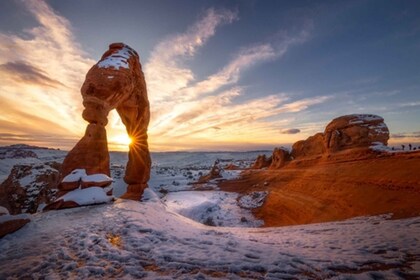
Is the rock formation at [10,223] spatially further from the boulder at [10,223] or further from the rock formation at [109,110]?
the rock formation at [109,110]

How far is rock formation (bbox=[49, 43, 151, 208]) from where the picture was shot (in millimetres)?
12316

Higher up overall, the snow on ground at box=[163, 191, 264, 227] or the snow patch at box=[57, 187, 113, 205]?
the snow patch at box=[57, 187, 113, 205]

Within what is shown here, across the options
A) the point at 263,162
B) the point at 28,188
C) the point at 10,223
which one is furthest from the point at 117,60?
the point at 263,162

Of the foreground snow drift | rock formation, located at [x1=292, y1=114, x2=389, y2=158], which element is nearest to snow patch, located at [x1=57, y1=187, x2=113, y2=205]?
the foreground snow drift

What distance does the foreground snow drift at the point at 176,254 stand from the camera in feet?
12.8

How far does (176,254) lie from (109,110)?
12350 mm

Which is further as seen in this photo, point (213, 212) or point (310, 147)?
point (310, 147)

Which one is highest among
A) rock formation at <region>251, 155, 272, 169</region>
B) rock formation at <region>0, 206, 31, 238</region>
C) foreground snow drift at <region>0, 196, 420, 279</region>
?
rock formation at <region>0, 206, 31, 238</region>

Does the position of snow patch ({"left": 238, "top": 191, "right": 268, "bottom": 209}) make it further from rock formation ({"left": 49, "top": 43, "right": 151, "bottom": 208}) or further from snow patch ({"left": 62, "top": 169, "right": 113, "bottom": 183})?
snow patch ({"left": 62, "top": 169, "right": 113, "bottom": 183})

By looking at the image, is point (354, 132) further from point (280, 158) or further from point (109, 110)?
point (109, 110)

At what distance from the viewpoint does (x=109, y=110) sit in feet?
47.0

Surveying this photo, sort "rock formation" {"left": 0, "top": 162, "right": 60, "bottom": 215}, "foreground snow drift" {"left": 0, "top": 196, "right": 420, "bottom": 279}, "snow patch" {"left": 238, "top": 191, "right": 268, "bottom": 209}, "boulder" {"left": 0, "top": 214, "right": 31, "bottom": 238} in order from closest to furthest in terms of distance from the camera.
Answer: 1. "foreground snow drift" {"left": 0, "top": 196, "right": 420, "bottom": 279}
2. "boulder" {"left": 0, "top": 214, "right": 31, "bottom": 238}
3. "rock formation" {"left": 0, "top": 162, "right": 60, "bottom": 215}
4. "snow patch" {"left": 238, "top": 191, "right": 268, "bottom": 209}

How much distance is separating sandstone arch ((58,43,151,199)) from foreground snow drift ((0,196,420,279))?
5701mm

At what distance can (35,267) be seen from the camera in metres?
3.89
